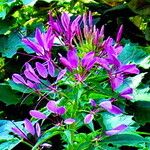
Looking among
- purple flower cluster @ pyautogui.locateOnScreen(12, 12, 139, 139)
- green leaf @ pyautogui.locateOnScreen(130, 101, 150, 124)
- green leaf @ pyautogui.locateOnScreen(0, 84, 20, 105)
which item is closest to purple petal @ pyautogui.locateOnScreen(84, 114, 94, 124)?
purple flower cluster @ pyautogui.locateOnScreen(12, 12, 139, 139)

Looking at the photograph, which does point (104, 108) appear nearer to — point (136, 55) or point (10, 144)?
point (10, 144)

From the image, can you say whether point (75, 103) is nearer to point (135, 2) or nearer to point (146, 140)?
point (146, 140)

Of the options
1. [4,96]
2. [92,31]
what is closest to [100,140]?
[92,31]

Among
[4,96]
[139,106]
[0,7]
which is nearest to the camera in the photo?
[139,106]

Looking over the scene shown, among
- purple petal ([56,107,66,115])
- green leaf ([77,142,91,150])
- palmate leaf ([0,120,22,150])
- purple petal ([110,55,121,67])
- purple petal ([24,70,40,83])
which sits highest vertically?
purple petal ([110,55,121,67])

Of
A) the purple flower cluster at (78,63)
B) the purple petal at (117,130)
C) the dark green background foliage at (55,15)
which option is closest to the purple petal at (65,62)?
the purple flower cluster at (78,63)

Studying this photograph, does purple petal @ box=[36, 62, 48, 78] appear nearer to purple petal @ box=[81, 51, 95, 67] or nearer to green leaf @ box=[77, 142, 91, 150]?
purple petal @ box=[81, 51, 95, 67]

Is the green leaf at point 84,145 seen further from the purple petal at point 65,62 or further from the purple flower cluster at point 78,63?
the purple petal at point 65,62
